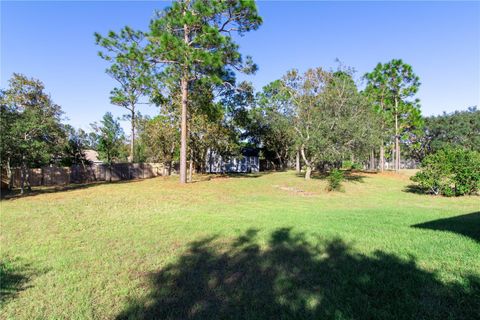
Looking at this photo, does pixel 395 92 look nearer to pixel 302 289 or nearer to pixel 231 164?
pixel 231 164

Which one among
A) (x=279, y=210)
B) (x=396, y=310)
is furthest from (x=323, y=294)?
(x=279, y=210)

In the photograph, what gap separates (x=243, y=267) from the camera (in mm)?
3732

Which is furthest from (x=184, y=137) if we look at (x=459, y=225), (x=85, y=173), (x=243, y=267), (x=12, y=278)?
(x=459, y=225)

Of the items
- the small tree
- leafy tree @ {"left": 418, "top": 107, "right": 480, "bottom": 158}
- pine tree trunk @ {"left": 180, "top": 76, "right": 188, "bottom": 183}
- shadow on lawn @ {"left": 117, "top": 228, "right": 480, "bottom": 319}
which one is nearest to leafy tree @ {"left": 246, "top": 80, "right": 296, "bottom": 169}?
the small tree

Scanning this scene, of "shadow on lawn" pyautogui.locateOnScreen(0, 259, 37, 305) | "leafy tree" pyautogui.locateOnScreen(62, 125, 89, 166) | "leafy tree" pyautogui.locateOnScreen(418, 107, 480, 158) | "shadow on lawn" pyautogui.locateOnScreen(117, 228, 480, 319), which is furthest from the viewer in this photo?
"leafy tree" pyautogui.locateOnScreen(418, 107, 480, 158)

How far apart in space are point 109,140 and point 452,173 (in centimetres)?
2729

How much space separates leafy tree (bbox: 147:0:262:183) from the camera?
12.6 m

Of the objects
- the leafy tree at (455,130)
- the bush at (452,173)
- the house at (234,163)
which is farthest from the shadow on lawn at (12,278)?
the leafy tree at (455,130)

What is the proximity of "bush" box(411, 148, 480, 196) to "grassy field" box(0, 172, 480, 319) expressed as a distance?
19.4 ft

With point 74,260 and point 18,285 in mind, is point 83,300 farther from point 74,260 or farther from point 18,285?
point 74,260

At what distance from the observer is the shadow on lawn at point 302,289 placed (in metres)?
2.55

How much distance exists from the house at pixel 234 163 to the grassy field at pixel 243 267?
19931 millimetres

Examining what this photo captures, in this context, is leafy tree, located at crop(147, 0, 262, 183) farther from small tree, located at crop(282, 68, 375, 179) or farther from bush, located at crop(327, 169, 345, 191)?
bush, located at crop(327, 169, 345, 191)

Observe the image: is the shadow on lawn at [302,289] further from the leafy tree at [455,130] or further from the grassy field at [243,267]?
the leafy tree at [455,130]
